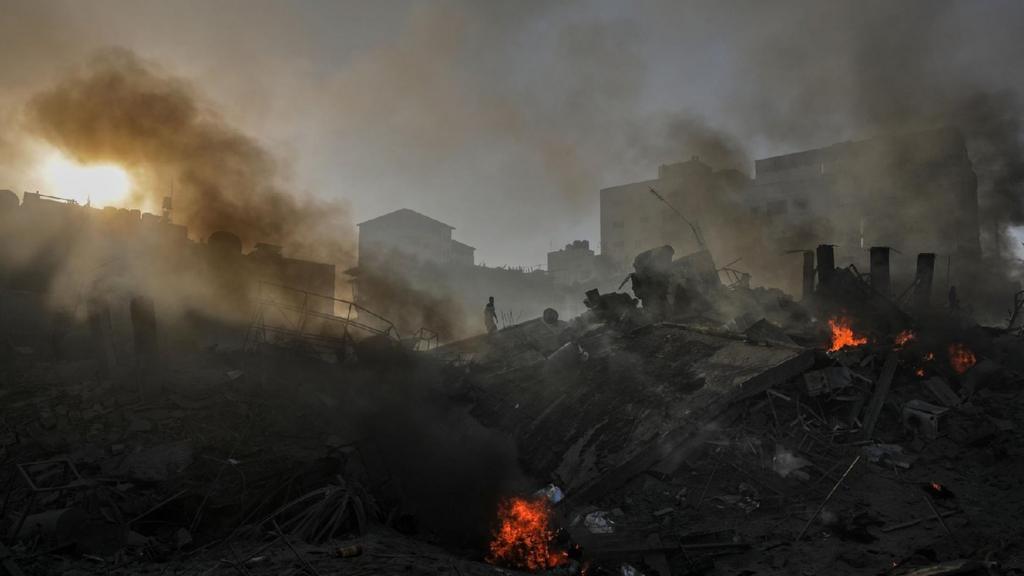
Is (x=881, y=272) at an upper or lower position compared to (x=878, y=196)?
lower

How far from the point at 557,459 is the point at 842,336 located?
7.77m

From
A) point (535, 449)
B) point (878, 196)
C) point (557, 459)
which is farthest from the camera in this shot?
point (878, 196)

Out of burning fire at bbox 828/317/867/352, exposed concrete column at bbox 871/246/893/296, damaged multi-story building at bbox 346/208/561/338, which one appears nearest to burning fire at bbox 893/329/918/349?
burning fire at bbox 828/317/867/352

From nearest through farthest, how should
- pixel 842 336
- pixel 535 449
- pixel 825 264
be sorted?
pixel 535 449 → pixel 842 336 → pixel 825 264

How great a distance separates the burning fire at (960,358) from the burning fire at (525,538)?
31.5 ft

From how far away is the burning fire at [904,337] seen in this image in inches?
454

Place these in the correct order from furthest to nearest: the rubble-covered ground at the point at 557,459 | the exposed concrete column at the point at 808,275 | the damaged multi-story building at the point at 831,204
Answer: the damaged multi-story building at the point at 831,204 → the exposed concrete column at the point at 808,275 → the rubble-covered ground at the point at 557,459

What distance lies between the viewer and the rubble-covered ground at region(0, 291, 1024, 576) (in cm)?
646

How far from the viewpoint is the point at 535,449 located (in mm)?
10602

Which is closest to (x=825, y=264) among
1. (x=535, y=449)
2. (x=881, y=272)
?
(x=881, y=272)

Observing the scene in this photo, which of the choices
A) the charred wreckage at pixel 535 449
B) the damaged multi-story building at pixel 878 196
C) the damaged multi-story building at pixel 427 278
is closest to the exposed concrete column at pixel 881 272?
the charred wreckage at pixel 535 449

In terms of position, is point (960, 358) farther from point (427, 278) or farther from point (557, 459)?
point (427, 278)

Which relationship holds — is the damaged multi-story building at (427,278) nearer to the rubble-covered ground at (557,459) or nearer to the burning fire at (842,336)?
the rubble-covered ground at (557,459)

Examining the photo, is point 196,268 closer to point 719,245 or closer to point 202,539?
point 202,539
